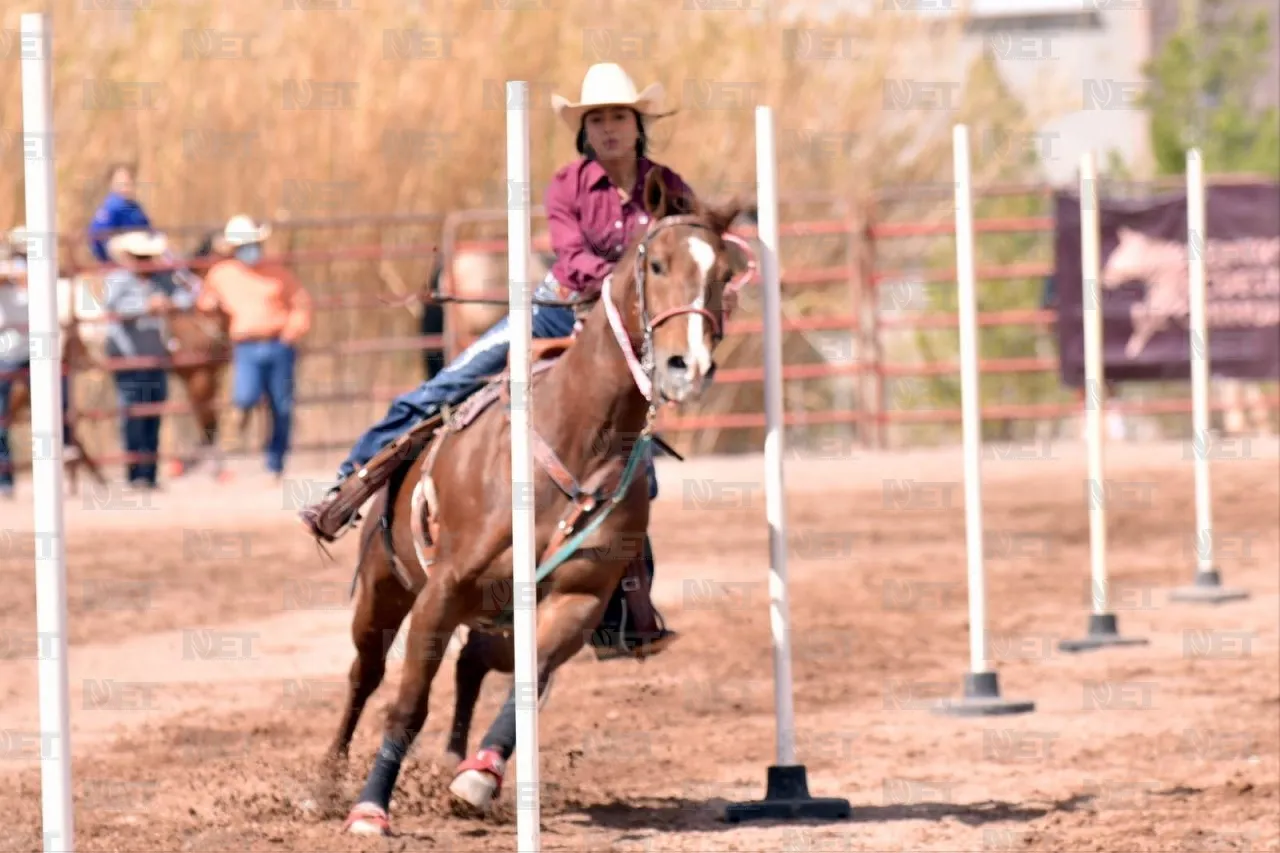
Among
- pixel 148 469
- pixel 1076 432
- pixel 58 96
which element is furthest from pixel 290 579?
pixel 1076 432

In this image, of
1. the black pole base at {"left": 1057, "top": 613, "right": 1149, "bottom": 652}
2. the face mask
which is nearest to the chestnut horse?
the black pole base at {"left": 1057, "top": 613, "right": 1149, "bottom": 652}

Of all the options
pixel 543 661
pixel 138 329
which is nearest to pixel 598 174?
pixel 543 661

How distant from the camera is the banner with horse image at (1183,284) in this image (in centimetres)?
1834

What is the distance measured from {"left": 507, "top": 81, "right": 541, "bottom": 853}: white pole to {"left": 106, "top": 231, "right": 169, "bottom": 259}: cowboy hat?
13958mm

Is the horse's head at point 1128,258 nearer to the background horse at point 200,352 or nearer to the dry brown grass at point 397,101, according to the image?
the dry brown grass at point 397,101

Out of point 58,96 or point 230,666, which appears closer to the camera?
point 230,666

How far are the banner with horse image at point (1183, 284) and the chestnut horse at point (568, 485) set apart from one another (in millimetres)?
11876

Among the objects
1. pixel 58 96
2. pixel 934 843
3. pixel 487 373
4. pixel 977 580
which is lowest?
pixel 934 843

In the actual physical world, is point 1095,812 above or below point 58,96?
below

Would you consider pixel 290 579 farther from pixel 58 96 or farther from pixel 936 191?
pixel 58 96

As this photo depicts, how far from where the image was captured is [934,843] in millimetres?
7000

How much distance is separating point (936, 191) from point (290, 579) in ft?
23.1

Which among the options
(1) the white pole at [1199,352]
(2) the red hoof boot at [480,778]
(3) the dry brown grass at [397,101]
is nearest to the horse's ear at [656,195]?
(2) the red hoof boot at [480,778]

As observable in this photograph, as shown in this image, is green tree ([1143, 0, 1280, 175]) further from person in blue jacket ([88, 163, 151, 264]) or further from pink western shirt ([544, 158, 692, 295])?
pink western shirt ([544, 158, 692, 295])
